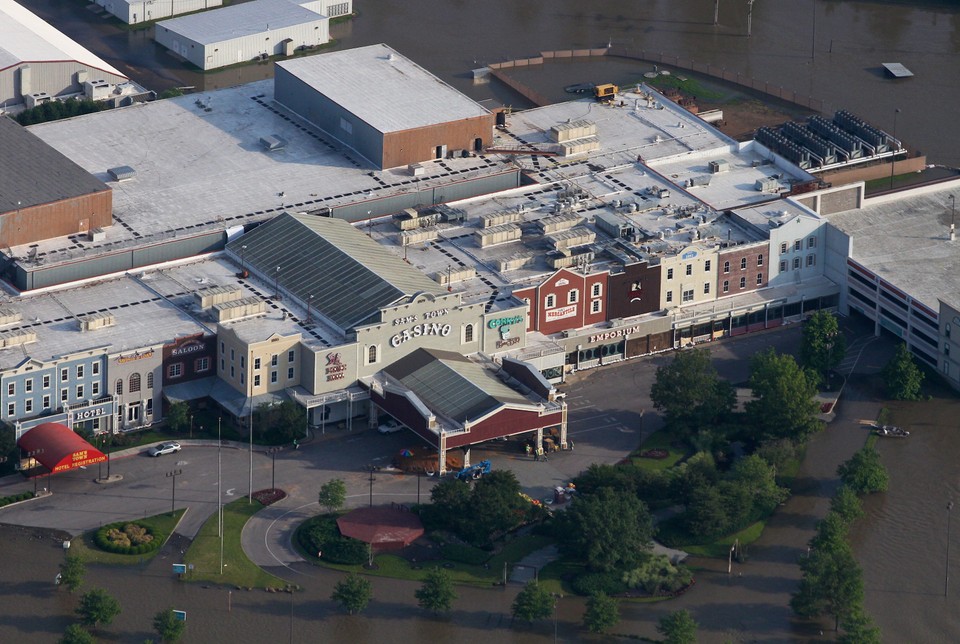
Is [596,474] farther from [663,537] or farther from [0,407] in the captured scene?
[0,407]

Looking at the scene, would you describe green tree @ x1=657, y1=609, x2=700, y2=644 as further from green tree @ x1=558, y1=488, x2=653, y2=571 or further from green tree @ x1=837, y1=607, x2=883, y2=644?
green tree @ x1=837, y1=607, x2=883, y2=644

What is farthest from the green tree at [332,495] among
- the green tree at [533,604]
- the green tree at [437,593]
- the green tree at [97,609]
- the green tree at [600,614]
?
the green tree at [600,614]

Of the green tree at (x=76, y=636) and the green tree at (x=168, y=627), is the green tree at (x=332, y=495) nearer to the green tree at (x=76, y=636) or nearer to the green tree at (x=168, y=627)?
the green tree at (x=168, y=627)

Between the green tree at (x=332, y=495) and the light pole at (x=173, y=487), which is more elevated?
the green tree at (x=332, y=495)

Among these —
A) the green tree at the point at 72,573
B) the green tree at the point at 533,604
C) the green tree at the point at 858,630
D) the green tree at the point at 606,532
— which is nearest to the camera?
the green tree at the point at 858,630

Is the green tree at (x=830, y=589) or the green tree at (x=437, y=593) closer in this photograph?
the green tree at (x=437, y=593)

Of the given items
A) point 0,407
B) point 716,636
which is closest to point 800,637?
point 716,636
